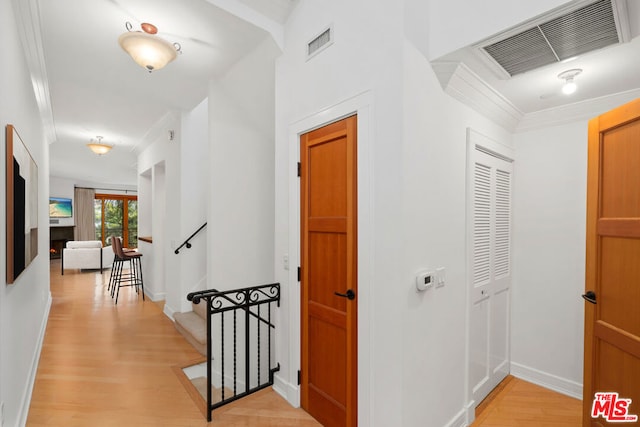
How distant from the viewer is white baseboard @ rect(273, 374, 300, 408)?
7.38 feet

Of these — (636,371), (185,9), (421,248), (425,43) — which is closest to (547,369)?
(636,371)

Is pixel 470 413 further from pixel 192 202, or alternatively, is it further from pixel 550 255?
pixel 192 202

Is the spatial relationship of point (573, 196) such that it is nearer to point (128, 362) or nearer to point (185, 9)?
point (185, 9)

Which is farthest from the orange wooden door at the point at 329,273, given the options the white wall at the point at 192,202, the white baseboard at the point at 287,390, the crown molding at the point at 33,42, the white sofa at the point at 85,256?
the white sofa at the point at 85,256

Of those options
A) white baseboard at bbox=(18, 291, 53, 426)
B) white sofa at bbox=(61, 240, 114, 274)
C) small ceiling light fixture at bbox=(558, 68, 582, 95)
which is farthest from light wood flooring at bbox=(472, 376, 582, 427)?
white sofa at bbox=(61, 240, 114, 274)

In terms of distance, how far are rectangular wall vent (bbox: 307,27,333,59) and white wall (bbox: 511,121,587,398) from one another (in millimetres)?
2011

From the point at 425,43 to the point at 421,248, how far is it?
1.17 meters

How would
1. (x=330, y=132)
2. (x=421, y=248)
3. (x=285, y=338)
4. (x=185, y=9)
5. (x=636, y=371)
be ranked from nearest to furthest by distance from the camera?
(x=636, y=371) → (x=421, y=248) → (x=330, y=132) → (x=185, y=9) → (x=285, y=338)

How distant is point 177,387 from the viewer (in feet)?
8.55

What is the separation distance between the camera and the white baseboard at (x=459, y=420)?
196 cm

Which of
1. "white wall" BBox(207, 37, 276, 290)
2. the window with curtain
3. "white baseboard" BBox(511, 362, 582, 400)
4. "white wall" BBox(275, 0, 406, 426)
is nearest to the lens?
"white wall" BBox(275, 0, 406, 426)

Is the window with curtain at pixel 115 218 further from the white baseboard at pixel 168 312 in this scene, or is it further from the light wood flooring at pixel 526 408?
the light wood flooring at pixel 526 408

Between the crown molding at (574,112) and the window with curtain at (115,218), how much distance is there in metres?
12.3

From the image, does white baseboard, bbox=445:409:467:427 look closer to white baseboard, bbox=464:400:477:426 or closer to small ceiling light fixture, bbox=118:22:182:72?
white baseboard, bbox=464:400:477:426
